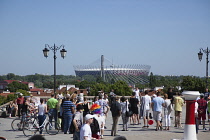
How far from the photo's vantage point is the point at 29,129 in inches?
591

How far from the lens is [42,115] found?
15047 mm

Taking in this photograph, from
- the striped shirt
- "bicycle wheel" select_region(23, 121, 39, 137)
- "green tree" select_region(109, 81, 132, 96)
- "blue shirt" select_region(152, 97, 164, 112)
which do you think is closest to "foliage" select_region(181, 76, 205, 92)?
"green tree" select_region(109, 81, 132, 96)

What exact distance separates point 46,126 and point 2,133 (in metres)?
2.12

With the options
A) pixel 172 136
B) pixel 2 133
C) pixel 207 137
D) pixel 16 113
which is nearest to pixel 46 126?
pixel 2 133

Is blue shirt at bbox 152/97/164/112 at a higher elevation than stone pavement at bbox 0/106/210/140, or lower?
higher

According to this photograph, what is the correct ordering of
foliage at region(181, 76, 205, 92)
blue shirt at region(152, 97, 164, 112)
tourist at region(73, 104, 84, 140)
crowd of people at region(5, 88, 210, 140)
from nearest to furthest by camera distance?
tourist at region(73, 104, 84, 140) → crowd of people at region(5, 88, 210, 140) → blue shirt at region(152, 97, 164, 112) → foliage at region(181, 76, 205, 92)

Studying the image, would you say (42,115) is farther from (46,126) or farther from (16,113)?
(16,113)

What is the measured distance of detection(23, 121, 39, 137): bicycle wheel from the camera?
15.0 m

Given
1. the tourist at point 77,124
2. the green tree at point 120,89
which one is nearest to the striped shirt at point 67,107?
the tourist at point 77,124

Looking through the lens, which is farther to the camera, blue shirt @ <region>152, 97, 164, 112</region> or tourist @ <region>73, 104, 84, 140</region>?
blue shirt @ <region>152, 97, 164, 112</region>

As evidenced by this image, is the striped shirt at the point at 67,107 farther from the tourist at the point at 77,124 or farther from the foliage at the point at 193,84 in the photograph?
the foliage at the point at 193,84

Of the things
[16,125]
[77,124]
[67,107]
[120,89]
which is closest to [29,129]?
[67,107]

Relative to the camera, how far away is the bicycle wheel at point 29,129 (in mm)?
14951

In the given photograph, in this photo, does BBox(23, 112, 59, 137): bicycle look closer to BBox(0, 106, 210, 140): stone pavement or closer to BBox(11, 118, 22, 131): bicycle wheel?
BBox(0, 106, 210, 140): stone pavement
